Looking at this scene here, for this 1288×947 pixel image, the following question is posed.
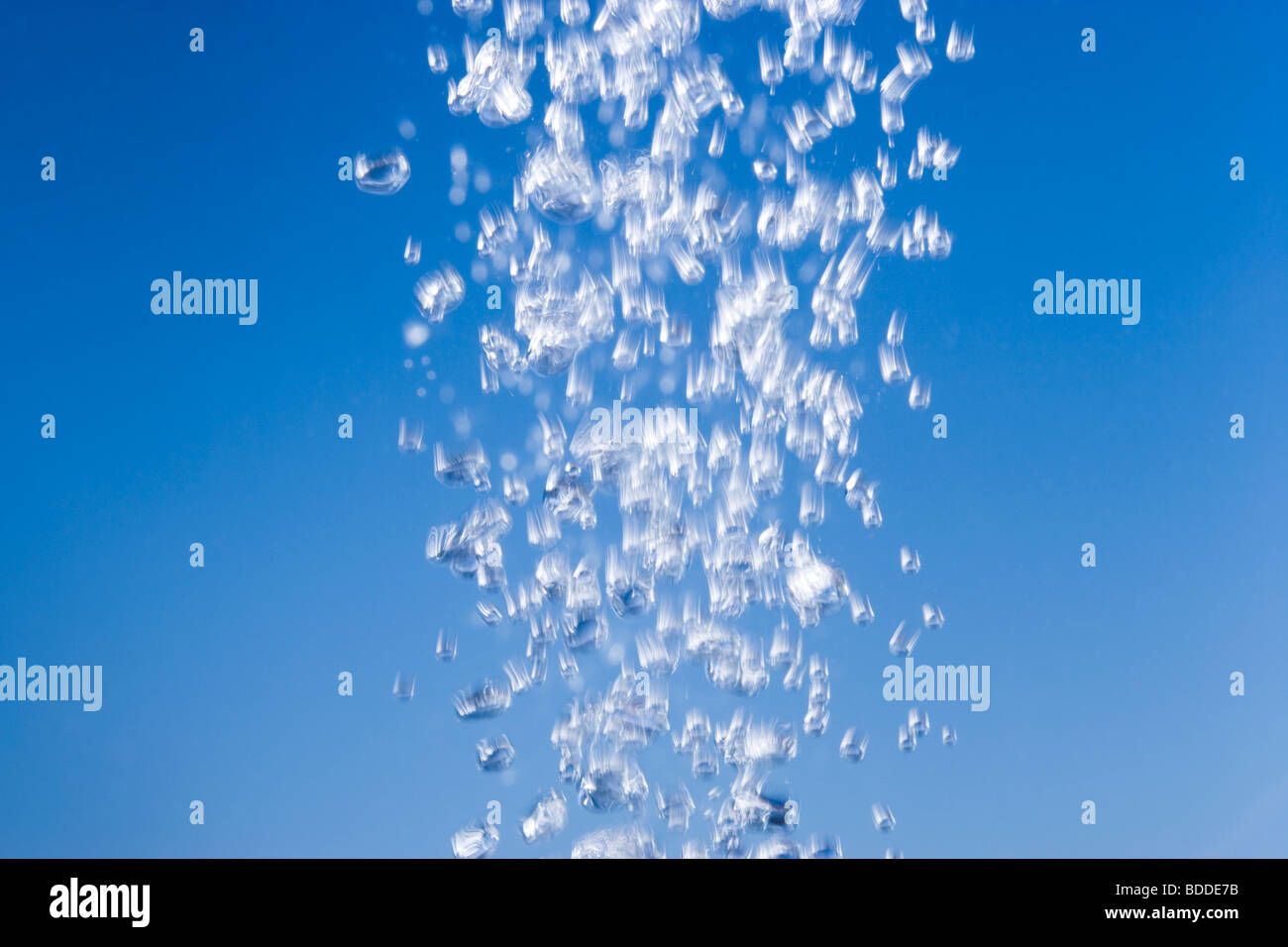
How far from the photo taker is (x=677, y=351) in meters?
2.57

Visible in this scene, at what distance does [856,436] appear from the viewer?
2.59 metres

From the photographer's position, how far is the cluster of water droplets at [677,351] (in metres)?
2.54

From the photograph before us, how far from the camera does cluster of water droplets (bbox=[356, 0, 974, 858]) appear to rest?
2.54 meters

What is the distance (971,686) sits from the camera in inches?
102

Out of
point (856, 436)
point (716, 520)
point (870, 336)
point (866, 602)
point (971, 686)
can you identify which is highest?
point (870, 336)

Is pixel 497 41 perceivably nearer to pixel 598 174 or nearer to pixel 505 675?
pixel 598 174
